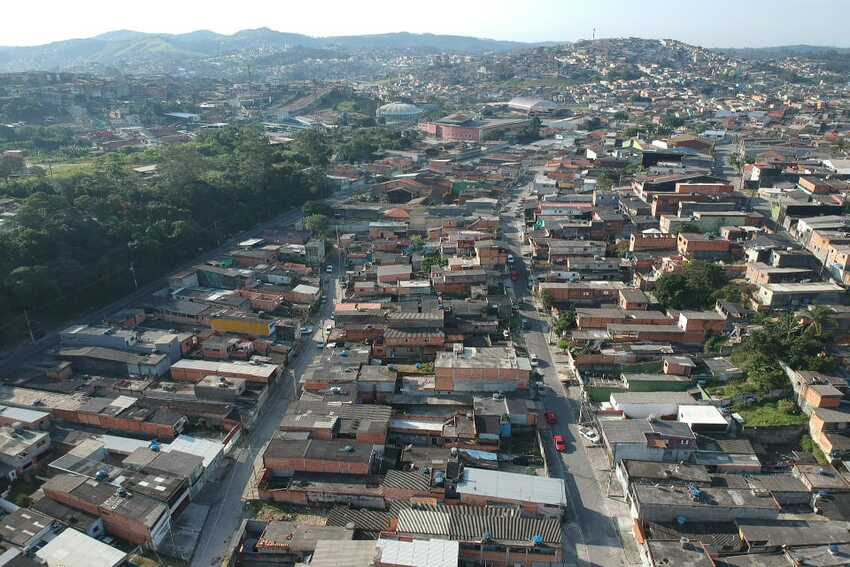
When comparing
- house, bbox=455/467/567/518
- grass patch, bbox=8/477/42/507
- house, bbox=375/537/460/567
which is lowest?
grass patch, bbox=8/477/42/507

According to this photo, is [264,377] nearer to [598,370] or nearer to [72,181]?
[598,370]

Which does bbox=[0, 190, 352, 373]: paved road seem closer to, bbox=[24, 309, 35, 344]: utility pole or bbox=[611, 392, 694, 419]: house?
bbox=[24, 309, 35, 344]: utility pole

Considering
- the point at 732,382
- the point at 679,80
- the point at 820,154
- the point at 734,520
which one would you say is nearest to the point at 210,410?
the point at 734,520

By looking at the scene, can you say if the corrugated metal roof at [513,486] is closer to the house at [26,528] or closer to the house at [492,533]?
the house at [492,533]

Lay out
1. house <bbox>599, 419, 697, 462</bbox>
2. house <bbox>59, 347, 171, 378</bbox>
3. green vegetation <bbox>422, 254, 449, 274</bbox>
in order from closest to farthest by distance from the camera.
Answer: house <bbox>599, 419, 697, 462</bbox> < house <bbox>59, 347, 171, 378</bbox> < green vegetation <bbox>422, 254, 449, 274</bbox>

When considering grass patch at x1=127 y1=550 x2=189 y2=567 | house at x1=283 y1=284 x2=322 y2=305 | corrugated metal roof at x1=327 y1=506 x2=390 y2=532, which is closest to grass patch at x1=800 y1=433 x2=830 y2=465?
corrugated metal roof at x1=327 y1=506 x2=390 y2=532

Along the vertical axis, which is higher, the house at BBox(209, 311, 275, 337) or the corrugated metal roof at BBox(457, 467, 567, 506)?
the house at BBox(209, 311, 275, 337)

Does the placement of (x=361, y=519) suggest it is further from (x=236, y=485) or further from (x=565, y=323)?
(x=565, y=323)

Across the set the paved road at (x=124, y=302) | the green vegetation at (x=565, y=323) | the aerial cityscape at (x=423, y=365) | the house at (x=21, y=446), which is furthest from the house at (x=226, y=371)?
the green vegetation at (x=565, y=323)
